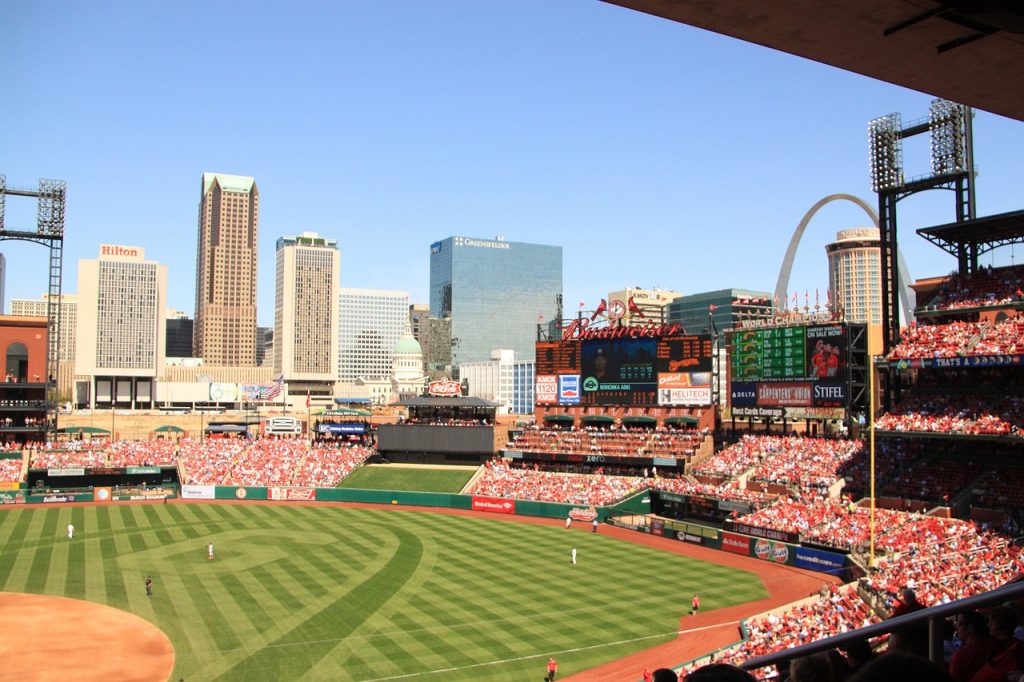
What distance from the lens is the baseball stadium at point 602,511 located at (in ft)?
99.0

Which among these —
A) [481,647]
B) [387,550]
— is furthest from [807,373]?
[481,647]

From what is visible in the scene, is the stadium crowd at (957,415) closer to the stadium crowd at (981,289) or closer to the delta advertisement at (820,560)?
the stadium crowd at (981,289)

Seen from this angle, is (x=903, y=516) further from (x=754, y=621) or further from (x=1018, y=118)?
(x=1018, y=118)

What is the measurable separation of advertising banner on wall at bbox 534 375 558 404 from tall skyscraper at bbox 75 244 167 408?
102407mm

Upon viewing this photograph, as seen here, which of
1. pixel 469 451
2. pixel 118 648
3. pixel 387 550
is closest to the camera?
pixel 118 648

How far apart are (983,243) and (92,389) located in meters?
151

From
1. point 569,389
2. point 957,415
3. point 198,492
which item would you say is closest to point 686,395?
point 569,389

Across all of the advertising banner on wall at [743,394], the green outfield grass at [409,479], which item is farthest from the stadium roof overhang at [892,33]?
the green outfield grass at [409,479]

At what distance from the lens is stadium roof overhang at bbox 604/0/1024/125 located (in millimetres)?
6125

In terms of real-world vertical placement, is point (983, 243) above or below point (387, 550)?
above

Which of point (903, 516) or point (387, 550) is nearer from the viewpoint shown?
point (903, 516)

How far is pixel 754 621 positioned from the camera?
32.5m

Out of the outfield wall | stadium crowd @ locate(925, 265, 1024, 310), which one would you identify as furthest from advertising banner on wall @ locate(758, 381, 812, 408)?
the outfield wall

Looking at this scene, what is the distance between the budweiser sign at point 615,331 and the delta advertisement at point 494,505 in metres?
17.6
